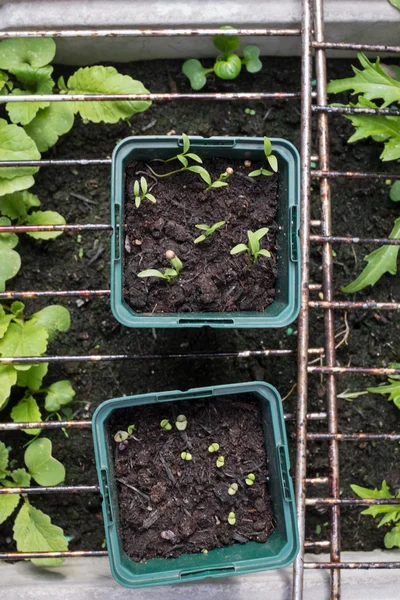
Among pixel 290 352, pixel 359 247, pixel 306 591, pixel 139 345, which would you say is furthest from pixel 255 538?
pixel 359 247

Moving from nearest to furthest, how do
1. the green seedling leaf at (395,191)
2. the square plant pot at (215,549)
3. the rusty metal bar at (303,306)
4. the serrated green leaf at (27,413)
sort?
the square plant pot at (215,549)
the rusty metal bar at (303,306)
the serrated green leaf at (27,413)
the green seedling leaf at (395,191)

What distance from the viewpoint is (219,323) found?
4.32ft

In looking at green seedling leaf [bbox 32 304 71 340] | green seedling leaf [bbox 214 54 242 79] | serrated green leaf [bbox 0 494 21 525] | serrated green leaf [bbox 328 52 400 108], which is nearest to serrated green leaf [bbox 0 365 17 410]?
green seedling leaf [bbox 32 304 71 340]

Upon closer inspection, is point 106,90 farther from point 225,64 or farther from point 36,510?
point 36,510

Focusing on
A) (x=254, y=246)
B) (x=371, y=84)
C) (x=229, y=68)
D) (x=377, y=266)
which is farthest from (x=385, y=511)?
(x=229, y=68)

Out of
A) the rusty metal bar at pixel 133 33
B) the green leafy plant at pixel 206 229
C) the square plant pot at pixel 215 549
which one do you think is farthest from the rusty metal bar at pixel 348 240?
the rusty metal bar at pixel 133 33

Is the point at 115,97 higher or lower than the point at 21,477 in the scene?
higher

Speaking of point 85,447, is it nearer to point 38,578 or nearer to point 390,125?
point 38,578

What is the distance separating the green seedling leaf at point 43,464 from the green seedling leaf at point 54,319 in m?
0.30

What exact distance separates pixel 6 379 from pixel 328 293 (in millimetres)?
866

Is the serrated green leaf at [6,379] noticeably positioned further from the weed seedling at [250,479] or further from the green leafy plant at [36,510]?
the weed seedling at [250,479]

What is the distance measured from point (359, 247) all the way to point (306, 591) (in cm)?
95

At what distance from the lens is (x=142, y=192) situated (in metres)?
1.40

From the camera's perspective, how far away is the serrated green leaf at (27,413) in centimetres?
160
